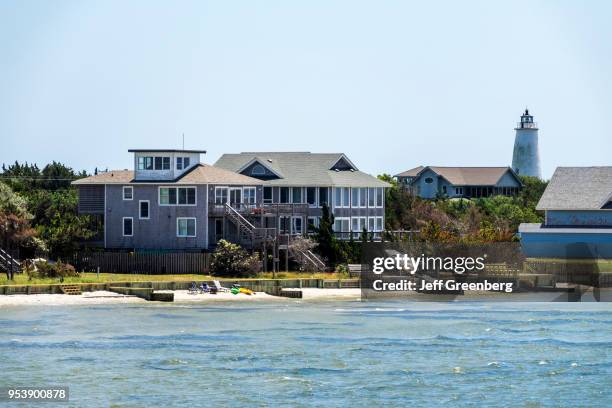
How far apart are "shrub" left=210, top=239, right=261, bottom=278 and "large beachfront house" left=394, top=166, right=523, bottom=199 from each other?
66.0 meters

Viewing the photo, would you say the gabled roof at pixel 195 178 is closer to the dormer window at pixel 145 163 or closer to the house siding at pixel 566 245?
the dormer window at pixel 145 163

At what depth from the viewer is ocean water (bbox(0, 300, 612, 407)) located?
4975 cm

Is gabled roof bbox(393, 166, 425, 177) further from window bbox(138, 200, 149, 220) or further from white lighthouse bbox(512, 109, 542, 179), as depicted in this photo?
window bbox(138, 200, 149, 220)

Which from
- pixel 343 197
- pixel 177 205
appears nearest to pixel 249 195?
pixel 177 205

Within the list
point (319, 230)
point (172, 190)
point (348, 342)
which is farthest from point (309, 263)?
point (348, 342)

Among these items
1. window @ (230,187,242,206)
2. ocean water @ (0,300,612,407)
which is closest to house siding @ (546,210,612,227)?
window @ (230,187,242,206)

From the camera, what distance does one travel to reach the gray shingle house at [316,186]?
95.7 m

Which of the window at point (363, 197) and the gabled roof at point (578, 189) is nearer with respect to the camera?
the window at point (363, 197)

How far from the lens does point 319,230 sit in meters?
88.8

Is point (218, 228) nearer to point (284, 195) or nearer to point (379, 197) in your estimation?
point (284, 195)

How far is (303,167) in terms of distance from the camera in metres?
98.8

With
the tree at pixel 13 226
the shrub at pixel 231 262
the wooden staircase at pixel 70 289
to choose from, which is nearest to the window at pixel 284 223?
the shrub at pixel 231 262

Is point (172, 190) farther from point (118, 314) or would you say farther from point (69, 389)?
point (69, 389)

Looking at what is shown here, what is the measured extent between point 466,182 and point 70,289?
3128 inches
